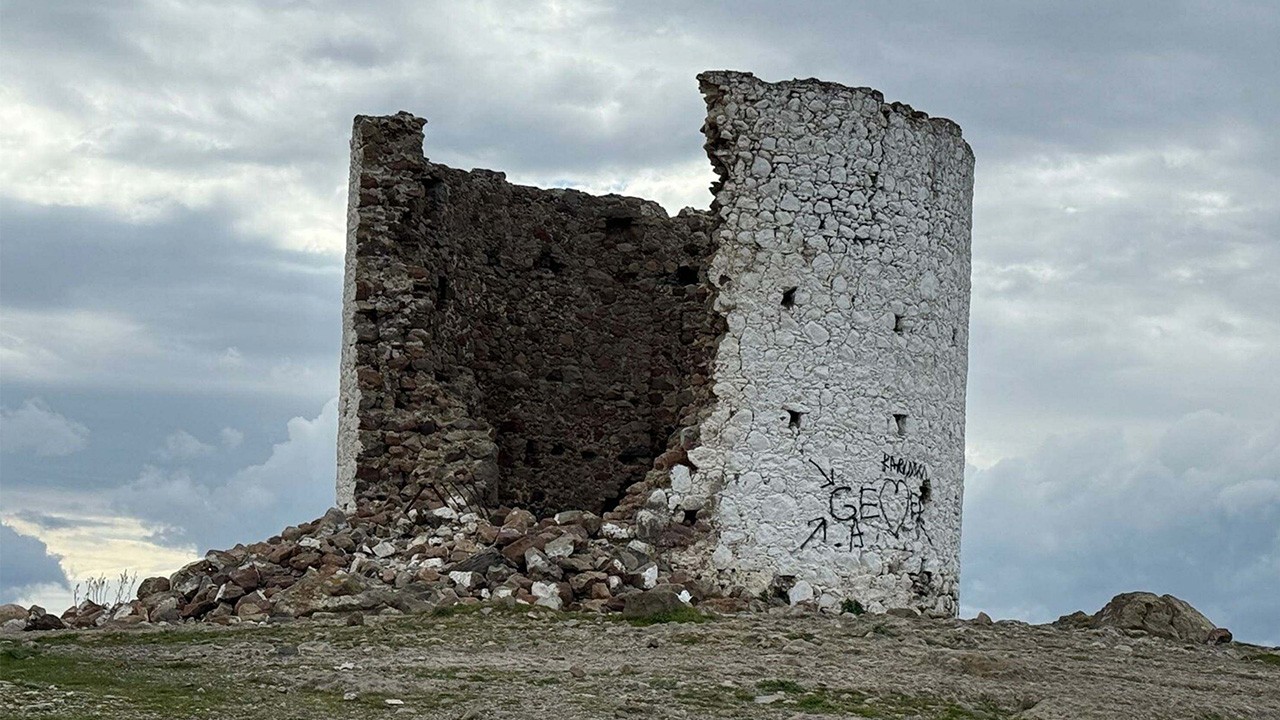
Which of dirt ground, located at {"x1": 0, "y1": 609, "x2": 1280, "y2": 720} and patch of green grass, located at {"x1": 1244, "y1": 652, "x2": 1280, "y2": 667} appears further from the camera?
patch of green grass, located at {"x1": 1244, "y1": 652, "x2": 1280, "y2": 667}

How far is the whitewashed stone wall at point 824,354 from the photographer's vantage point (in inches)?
666

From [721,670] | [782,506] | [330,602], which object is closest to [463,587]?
[330,602]

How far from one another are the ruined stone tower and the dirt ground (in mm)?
1422

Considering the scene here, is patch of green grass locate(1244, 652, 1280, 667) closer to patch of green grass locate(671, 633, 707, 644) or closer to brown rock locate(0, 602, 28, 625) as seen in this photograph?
patch of green grass locate(671, 633, 707, 644)

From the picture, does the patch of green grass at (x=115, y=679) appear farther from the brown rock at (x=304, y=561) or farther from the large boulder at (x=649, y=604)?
the large boulder at (x=649, y=604)

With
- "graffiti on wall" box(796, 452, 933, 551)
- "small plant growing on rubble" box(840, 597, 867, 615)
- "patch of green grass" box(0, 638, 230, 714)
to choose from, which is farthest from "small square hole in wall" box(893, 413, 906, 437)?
"patch of green grass" box(0, 638, 230, 714)

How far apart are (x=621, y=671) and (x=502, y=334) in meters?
8.55

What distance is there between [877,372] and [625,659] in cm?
522

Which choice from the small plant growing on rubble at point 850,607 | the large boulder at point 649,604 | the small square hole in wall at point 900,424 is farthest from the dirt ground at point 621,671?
the small square hole in wall at point 900,424

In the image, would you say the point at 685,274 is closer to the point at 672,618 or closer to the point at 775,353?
the point at 775,353

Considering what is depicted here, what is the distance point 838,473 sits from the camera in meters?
17.0

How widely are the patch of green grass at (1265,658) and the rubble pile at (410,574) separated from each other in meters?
4.51

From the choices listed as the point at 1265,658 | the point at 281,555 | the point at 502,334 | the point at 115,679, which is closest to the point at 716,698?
the point at 115,679

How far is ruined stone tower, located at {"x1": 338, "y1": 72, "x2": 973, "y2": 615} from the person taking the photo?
55.6 ft
